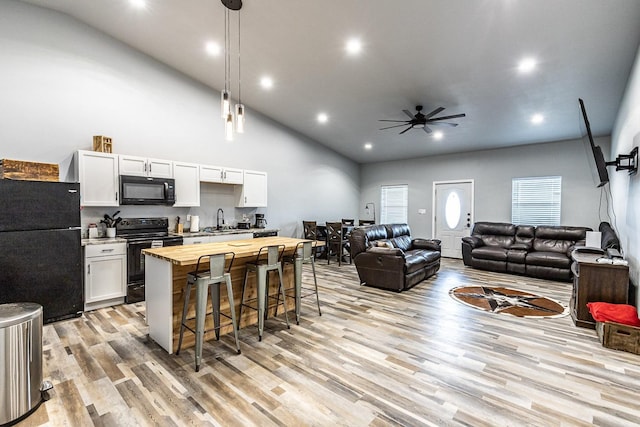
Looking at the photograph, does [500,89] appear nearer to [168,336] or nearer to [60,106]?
[168,336]

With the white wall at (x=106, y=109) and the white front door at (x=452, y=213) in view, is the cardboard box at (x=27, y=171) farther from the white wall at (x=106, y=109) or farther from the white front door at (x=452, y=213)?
the white front door at (x=452, y=213)

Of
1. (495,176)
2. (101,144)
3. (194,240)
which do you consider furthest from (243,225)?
(495,176)

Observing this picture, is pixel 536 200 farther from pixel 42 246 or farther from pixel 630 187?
pixel 42 246

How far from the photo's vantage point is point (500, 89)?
15.0ft

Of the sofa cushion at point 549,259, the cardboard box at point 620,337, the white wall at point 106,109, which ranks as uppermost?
the white wall at point 106,109

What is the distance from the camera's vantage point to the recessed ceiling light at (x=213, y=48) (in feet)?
14.5

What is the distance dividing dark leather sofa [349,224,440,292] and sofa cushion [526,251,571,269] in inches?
67.6

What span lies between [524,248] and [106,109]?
7.99m

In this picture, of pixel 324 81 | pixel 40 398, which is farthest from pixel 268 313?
pixel 324 81

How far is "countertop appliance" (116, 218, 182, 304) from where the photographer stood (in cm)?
412

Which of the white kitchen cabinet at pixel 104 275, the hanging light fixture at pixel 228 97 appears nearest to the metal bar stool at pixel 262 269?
the hanging light fixture at pixel 228 97

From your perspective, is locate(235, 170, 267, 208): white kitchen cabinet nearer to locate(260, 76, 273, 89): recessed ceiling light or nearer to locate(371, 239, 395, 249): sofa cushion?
locate(260, 76, 273, 89): recessed ceiling light

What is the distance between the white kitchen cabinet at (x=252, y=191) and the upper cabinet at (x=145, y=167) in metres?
1.41

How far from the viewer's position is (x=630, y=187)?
3.68 m
